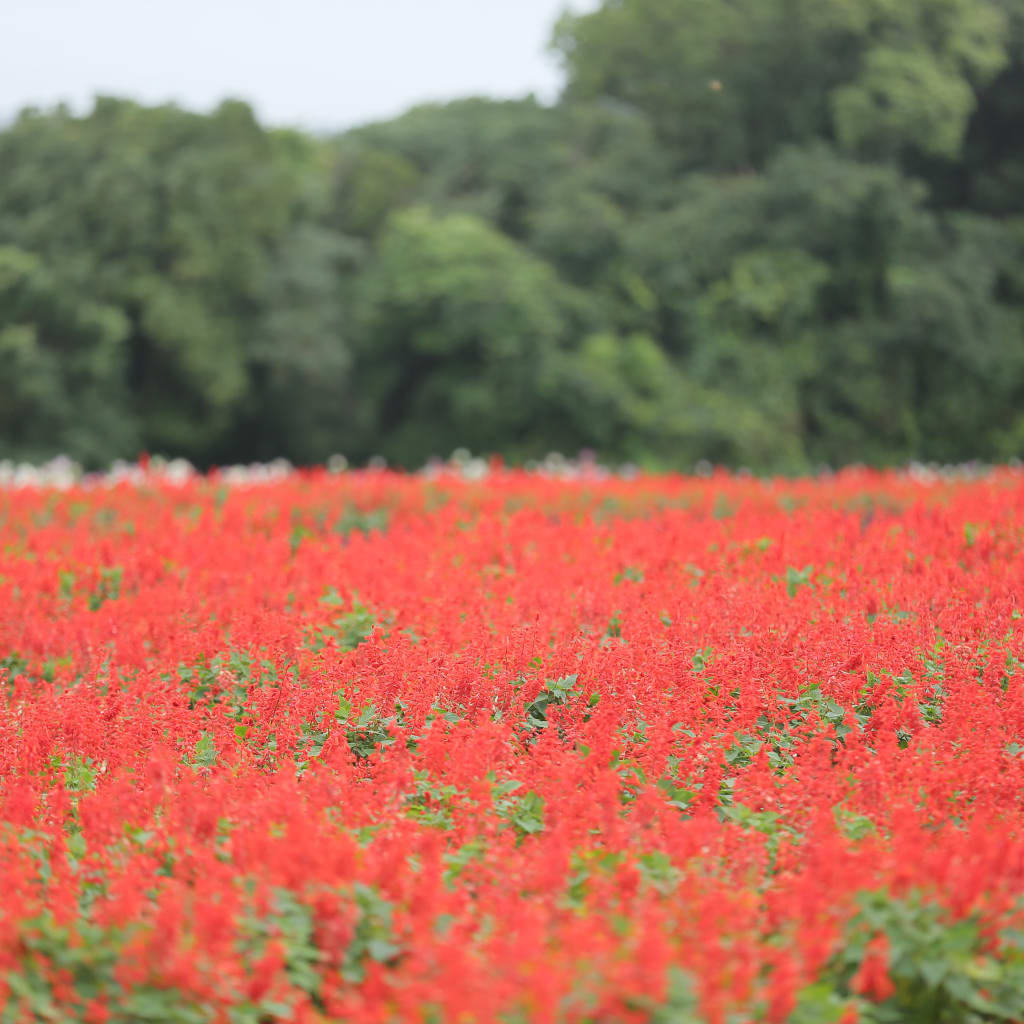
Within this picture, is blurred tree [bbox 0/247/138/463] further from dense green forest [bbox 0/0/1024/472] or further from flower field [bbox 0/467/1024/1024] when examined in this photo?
flower field [bbox 0/467/1024/1024]

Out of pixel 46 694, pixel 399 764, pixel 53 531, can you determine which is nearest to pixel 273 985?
pixel 399 764

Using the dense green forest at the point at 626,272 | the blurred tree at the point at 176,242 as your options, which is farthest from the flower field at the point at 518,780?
the blurred tree at the point at 176,242

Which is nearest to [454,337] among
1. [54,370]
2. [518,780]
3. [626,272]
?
[626,272]

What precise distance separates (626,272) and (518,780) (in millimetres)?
22055

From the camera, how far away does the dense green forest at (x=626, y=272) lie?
23188mm

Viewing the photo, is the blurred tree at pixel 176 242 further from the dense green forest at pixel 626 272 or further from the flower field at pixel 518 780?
the flower field at pixel 518 780

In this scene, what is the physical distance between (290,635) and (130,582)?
1.92 meters

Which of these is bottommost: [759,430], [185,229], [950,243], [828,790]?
[828,790]

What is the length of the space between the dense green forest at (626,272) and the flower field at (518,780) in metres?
16.5

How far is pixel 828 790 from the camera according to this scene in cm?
356

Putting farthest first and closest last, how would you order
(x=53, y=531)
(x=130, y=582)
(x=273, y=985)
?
(x=53, y=531), (x=130, y=582), (x=273, y=985)

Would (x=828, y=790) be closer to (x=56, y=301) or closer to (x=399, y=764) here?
(x=399, y=764)

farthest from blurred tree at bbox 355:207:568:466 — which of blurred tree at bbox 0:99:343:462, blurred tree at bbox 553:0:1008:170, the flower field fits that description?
the flower field

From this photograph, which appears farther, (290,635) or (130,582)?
(130,582)
